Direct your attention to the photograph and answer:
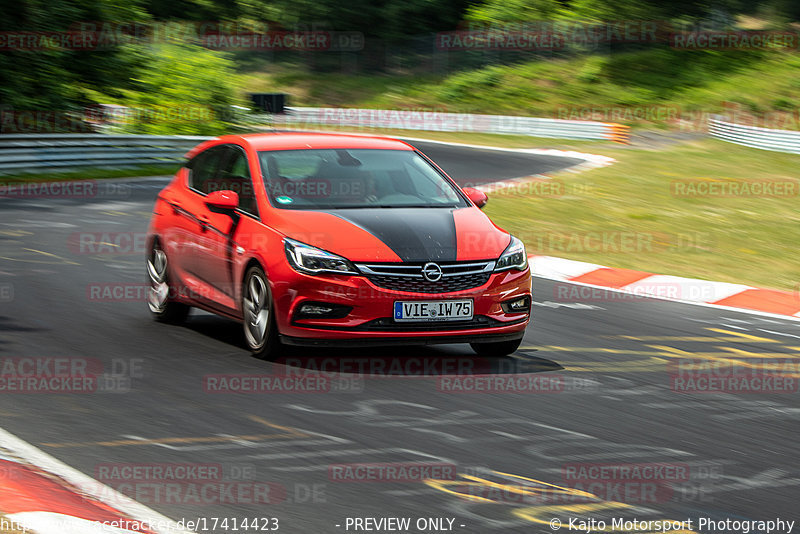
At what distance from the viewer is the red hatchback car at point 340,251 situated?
308 inches

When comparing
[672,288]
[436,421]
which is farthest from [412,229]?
[672,288]

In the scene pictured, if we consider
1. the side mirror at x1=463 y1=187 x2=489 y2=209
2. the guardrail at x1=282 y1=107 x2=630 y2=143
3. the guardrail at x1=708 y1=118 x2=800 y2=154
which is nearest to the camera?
the side mirror at x1=463 y1=187 x2=489 y2=209

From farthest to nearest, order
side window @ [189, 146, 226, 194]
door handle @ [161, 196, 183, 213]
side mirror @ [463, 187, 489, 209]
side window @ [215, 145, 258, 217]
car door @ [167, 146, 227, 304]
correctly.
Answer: door handle @ [161, 196, 183, 213] → side window @ [189, 146, 226, 194] → side mirror @ [463, 187, 489, 209] → car door @ [167, 146, 227, 304] → side window @ [215, 145, 258, 217]

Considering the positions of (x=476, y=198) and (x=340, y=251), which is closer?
(x=340, y=251)

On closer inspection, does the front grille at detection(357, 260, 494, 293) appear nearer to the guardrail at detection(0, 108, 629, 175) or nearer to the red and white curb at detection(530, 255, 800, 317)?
the red and white curb at detection(530, 255, 800, 317)

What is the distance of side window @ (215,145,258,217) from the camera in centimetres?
859

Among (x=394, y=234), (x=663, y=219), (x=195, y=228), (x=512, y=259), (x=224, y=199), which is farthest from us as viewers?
(x=663, y=219)

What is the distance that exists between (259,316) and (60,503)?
3316mm

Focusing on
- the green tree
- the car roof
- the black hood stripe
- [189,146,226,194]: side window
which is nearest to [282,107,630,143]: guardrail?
the green tree

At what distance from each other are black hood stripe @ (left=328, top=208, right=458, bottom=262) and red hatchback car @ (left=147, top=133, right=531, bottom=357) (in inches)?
0.4

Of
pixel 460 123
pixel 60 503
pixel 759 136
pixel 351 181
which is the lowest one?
pixel 460 123

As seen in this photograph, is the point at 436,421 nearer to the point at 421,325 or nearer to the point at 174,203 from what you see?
the point at 421,325

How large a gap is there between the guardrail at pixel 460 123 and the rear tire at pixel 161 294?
91.7 ft

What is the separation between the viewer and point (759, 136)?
3428 centimetres
